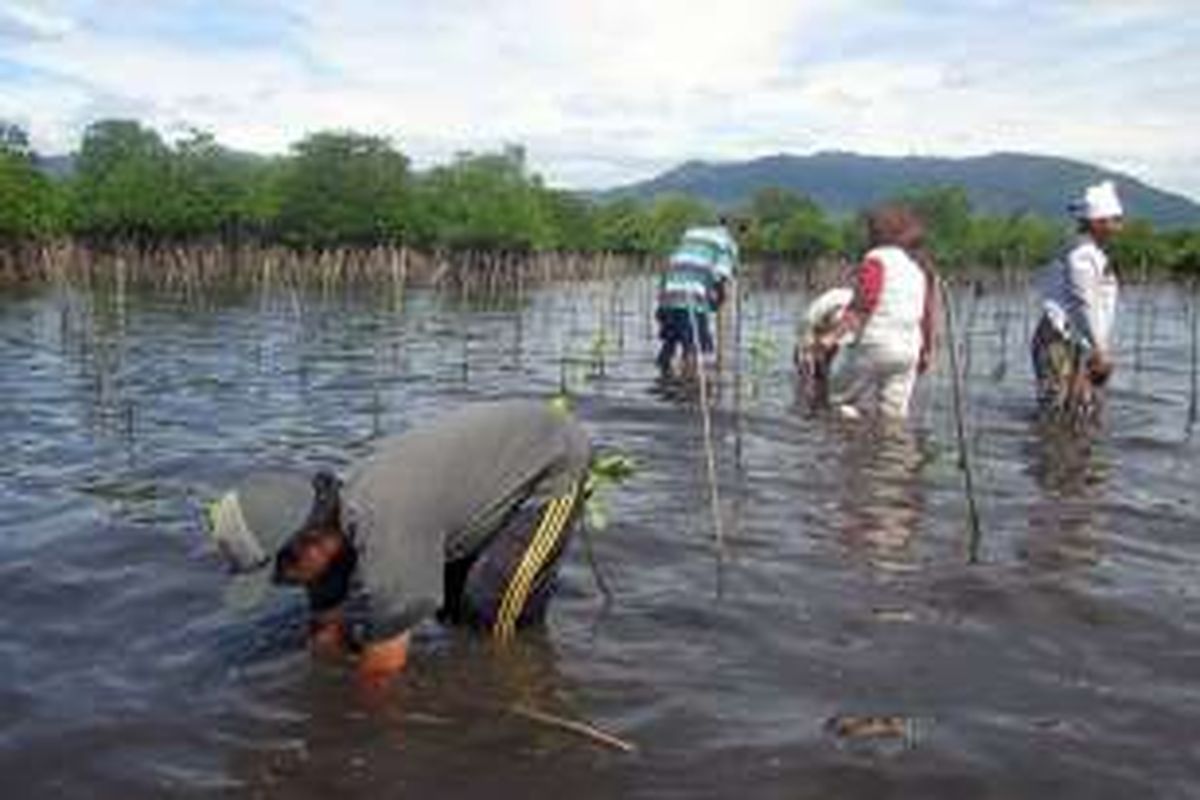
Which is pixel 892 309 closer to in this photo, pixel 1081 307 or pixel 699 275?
pixel 1081 307

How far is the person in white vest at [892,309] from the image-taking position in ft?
38.7

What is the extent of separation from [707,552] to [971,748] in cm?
346

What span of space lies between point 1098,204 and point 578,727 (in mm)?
8567

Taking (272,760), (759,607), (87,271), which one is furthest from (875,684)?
(87,271)

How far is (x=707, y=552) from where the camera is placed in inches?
374

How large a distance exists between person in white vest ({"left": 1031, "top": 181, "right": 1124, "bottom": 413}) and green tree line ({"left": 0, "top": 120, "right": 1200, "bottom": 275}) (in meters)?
41.5

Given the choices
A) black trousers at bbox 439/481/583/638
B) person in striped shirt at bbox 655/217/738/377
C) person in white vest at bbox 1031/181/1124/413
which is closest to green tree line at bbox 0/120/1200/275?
person in striped shirt at bbox 655/217/738/377

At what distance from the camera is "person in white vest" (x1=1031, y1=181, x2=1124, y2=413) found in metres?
13.4

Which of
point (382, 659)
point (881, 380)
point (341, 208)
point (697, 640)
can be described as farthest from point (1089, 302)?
point (341, 208)

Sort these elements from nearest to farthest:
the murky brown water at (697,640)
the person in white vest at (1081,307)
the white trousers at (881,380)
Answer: the murky brown water at (697,640)
the white trousers at (881,380)
the person in white vest at (1081,307)

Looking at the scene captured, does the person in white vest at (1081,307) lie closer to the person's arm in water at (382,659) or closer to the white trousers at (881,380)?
the white trousers at (881,380)

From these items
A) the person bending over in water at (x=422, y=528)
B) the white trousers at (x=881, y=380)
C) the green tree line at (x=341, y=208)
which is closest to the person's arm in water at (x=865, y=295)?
the white trousers at (x=881, y=380)

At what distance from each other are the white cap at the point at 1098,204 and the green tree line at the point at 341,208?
139 ft

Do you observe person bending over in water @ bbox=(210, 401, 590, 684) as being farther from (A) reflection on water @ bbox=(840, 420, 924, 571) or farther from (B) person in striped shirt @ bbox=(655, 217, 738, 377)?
(B) person in striped shirt @ bbox=(655, 217, 738, 377)
